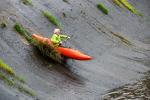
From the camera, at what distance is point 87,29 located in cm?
4188

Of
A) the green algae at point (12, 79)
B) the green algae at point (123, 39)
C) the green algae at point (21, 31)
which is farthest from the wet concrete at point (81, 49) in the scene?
the green algae at point (12, 79)

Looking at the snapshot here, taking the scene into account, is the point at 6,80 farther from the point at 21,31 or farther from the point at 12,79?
the point at 21,31

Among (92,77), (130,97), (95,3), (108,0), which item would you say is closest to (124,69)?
(92,77)

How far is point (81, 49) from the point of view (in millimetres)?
37094

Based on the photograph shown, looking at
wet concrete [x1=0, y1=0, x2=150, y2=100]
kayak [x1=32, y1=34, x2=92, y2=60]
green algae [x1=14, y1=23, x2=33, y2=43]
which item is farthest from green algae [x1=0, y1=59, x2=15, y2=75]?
green algae [x1=14, y1=23, x2=33, y2=43]

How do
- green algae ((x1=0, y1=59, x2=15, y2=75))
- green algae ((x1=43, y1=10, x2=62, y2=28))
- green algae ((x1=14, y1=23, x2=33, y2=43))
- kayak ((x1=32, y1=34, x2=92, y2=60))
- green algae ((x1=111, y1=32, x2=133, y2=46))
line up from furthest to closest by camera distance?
green algae ((x1=111, y1=32, x2=133, y2=46)) < green algae ((x1=43, y1=10, x2=62, y2=28)) < green algae ((x1=14, y1=23, x2=33, y2=43)) < kayak ((x1=32, y1=34, x2=92, y2=60)) < green algae ((x1=0, y1=59, x2=15, y2=75))

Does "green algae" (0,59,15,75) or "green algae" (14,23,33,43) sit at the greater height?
"green algae" (14,23,33,43)

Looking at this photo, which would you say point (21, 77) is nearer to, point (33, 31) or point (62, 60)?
point (62, 60)

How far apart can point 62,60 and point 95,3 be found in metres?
19.0

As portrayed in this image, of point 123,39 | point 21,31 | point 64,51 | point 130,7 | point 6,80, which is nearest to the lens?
point 6,80

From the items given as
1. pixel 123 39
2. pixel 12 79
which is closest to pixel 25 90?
pixel 12 79

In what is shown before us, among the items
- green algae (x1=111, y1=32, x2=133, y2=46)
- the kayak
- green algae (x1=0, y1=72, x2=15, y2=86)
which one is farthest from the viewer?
green algae (x1=111, y1=32, x2=133, y2=46)

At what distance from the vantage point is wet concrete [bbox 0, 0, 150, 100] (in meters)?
28.2

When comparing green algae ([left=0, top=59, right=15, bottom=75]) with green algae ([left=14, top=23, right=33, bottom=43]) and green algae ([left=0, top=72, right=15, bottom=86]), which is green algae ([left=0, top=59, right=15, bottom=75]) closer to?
green algae ([left=0, top=72, right=15, bottom=86])
